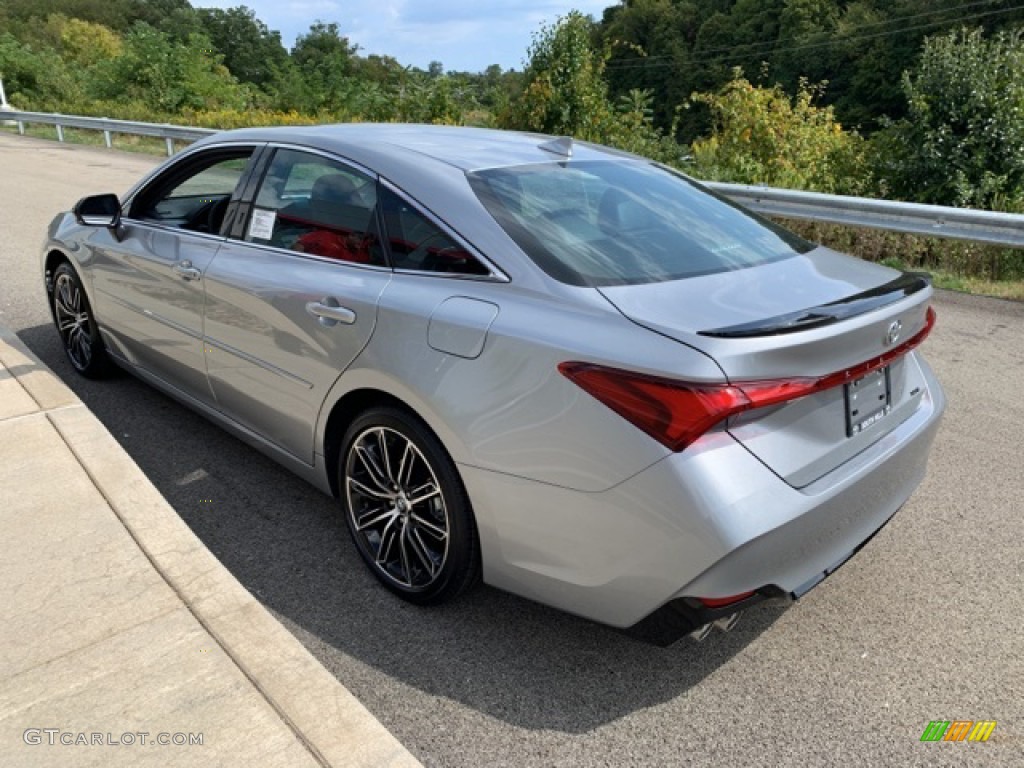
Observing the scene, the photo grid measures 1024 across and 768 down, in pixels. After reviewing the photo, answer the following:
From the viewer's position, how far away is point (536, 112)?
1439 cm

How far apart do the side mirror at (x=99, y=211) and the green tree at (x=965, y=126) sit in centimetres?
821

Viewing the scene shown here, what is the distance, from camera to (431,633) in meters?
2.70

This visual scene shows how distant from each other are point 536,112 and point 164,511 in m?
12.7

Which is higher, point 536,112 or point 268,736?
point 536,112

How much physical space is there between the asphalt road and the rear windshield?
123cm

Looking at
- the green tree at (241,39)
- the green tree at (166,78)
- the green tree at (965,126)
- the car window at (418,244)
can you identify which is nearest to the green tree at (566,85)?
the green tree at (965,126)

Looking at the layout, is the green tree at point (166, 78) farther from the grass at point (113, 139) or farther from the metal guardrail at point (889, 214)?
the metal guardrail at point (889, 214)

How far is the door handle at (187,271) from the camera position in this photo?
11.8ft

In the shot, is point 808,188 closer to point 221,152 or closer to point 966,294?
point 966,294

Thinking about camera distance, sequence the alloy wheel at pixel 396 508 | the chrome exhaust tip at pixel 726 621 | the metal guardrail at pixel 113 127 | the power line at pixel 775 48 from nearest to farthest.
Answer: the chrome exhaust tip at pixel 726 621 → the alloy wheel at pixel 396 508 → the metal guardrail at pixel 113 127 → the power line at pixel 775 48

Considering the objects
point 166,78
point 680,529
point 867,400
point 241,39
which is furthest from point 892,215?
point 241,39

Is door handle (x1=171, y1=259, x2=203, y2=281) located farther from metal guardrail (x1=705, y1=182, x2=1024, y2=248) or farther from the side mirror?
metal guardrail (x1=705, y1=182, x2=1024, y2=248)

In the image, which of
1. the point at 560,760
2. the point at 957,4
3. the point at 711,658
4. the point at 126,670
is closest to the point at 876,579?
the point at 711,658

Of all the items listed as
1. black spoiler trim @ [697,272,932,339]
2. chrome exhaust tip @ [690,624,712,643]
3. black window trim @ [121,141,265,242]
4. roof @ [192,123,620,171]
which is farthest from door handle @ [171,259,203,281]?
chrome exhaust tip @ [690,624,712,643]
